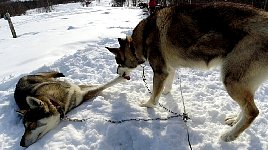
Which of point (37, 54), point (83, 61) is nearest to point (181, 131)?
point (83, 61)

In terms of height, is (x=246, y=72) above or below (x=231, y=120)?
above

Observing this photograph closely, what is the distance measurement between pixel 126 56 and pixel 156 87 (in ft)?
2.52

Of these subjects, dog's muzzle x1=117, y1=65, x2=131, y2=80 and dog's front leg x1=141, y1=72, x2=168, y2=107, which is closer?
dog's front leg x1=141, y1=72, x2=168, y2=107

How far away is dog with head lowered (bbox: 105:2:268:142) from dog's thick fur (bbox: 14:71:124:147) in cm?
111

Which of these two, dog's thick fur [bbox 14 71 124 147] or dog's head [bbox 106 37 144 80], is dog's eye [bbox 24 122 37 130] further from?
dog's head [bbox 106 37 144 80]

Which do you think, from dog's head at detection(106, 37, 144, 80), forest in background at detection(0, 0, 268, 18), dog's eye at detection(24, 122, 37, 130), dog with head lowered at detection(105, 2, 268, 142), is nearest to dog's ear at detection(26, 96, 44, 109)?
dog's eye at detection(24, 122, 37, 130)

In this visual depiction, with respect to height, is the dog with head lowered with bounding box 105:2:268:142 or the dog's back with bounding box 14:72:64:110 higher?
the dog with head lowered with bounding box 105:2:268:142

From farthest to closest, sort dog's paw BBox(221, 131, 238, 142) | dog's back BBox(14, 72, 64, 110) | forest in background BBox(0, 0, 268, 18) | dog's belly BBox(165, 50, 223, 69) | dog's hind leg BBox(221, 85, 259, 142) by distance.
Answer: forest in background BBox(0, 0, 268, 18)
dog's back BBox(14, 72, 64, 110)
dog's belly BBox(165, 50, 223, 69)
dog's paw BBox(221, 131, 238, 142)
dog's hind leg BBox(221, 85, 259, 142)

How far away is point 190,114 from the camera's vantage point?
14.2 feet

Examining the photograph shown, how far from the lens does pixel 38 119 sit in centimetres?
405

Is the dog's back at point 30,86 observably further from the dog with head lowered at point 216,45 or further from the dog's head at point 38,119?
the dog with head lowered at point 216,45

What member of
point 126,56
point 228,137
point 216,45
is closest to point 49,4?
point 126,56

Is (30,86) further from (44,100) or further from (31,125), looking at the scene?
(31,125)

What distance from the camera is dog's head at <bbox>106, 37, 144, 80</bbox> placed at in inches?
185
